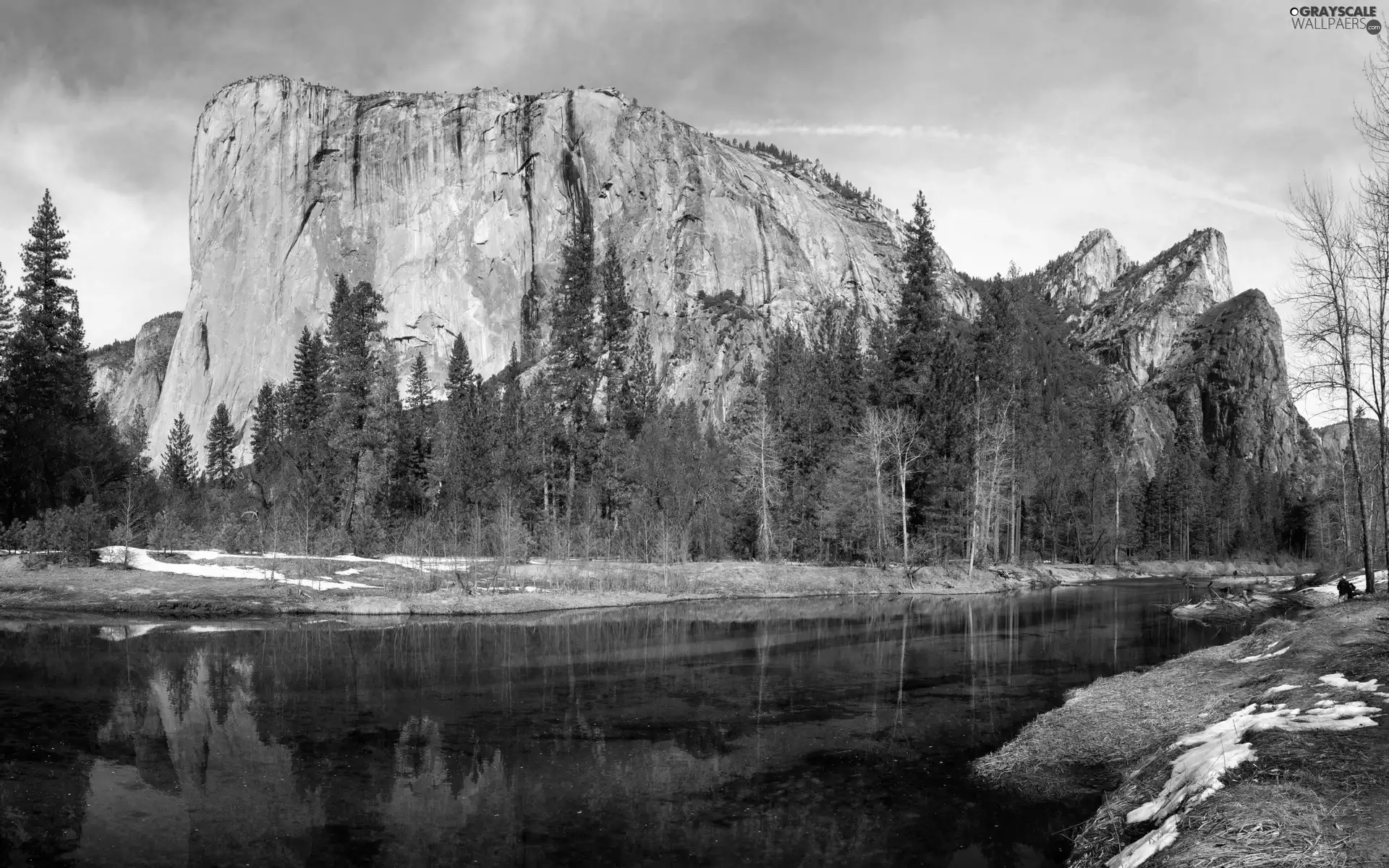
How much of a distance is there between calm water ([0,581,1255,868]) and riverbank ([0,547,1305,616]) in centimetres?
316

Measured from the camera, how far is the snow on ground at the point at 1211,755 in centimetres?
741

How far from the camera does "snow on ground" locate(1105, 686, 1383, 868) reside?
741cm

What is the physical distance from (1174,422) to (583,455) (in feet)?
523

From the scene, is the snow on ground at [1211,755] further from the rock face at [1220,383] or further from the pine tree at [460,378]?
the rock face at [1220,383]

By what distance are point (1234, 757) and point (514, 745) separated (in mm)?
10068

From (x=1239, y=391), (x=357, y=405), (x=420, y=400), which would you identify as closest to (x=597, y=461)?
(x=357, y=405)

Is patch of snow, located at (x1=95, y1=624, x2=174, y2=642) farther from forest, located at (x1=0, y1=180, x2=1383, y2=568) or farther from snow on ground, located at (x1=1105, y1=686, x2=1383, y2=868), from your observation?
snow on ground, located at (x1=1105, y1=686, x2=1383, y2=868)

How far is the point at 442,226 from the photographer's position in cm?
12612

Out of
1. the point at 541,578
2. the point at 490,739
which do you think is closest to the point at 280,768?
the point at 490,739

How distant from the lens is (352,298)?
49.8m

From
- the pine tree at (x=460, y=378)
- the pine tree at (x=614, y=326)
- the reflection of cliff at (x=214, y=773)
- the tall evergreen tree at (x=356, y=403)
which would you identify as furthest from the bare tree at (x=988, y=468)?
the pine tree at (x=460, y=378)

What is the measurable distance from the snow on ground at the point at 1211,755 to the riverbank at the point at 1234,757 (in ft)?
0.08

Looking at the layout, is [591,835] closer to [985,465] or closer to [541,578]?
[541,578]

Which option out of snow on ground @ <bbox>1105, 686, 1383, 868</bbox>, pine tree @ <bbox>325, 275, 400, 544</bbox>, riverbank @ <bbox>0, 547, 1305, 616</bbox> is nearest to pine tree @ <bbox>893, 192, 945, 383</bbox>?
riverbank @ <bbox>0, 547, 1305, 616</bbox>
